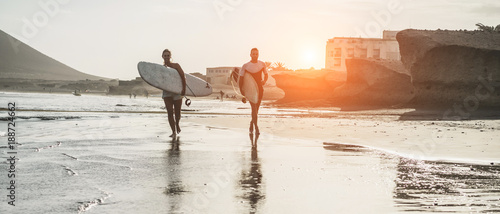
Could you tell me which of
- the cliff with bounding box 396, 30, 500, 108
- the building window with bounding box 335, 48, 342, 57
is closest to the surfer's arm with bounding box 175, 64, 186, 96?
the cliff with bounding box 396, 30, 500, 108

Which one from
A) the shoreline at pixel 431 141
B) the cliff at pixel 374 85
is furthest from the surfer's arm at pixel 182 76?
the cliff at pixel 374 85

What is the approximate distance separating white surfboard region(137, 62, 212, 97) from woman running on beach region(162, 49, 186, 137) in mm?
124

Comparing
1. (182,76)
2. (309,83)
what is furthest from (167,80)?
(309,83)

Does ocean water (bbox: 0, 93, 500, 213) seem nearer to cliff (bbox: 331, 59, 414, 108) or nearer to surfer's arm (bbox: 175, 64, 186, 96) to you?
surfer's arm (bbox: 175, 64, 186, 96)

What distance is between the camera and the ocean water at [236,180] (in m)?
5.08

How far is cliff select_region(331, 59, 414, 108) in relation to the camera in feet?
105

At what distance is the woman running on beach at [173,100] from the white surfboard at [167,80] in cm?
12

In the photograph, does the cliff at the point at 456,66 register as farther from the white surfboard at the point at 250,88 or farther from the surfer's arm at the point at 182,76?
the surfer's arm at the point at 182,76

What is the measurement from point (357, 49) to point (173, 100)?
10776cm

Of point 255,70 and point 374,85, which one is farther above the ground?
point 374,85

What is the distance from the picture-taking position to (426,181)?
650 centimetres

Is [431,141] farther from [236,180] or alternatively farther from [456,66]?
[456,66]

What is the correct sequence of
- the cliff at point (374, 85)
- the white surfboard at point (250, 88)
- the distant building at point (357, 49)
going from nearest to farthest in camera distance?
the white surfboard at point (250, 88) < the cliff at point (374, 85) < the distant building at point (357, 49)

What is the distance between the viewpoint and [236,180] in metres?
6.60
